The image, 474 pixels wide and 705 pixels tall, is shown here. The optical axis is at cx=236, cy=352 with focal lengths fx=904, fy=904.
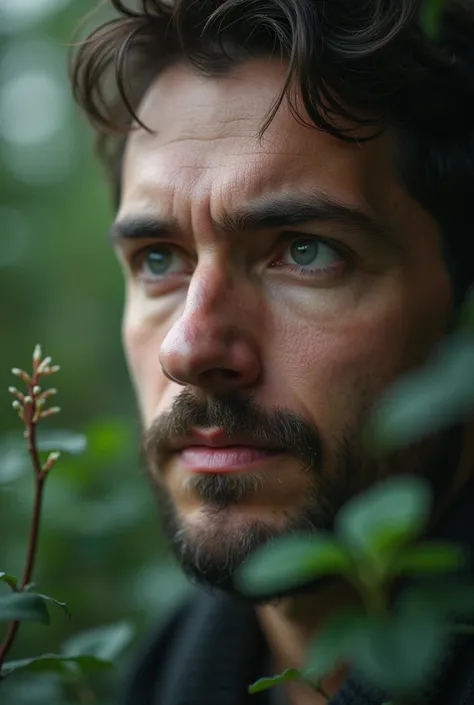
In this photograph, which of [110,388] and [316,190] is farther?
[110,388]

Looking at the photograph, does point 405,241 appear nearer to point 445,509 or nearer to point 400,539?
point 445,509

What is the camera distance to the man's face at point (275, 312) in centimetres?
198

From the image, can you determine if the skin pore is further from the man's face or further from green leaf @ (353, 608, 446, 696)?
green leaf @ (353, 608, 446, 696)

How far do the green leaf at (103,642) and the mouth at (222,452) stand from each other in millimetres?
393

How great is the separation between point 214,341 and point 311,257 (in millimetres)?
323

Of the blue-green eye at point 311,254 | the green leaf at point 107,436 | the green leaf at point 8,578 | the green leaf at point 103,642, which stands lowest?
the green leaf at point 103,642

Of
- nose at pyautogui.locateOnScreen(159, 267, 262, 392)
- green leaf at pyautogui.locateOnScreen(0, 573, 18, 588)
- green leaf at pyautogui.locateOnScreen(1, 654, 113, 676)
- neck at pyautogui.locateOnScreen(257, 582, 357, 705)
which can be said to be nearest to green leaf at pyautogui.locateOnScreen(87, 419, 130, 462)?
nose at pyautogui.locateOnScreen(159, 267, 262, 392)

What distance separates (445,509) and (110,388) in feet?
12.9

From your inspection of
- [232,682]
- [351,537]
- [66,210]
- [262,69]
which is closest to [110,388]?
[66,210]

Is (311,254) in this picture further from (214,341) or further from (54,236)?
(54,236)

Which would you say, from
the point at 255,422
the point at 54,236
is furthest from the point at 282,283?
the point at 54,236

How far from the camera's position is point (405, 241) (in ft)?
6.87

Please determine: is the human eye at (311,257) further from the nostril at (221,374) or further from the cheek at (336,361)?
the nostril at (221,374)

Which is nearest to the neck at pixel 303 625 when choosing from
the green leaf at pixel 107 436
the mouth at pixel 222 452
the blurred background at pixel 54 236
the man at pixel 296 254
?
the man at pixel 296 254
